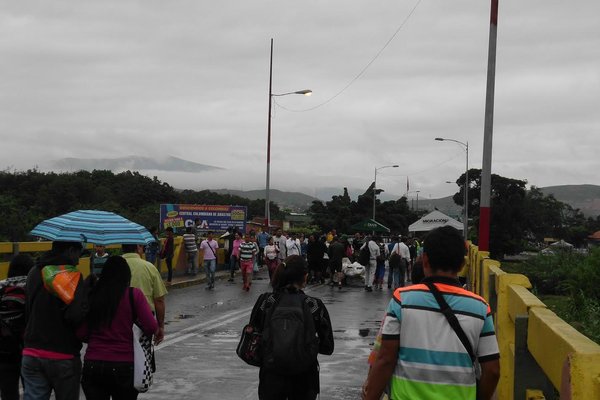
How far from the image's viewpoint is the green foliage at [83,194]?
6719 centimetres

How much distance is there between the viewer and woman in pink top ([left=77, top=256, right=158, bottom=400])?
534 cm

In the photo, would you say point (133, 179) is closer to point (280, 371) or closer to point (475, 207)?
point (475, 207)

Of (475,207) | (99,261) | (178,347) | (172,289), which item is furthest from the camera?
(475,207)

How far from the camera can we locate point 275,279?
5.58 metres

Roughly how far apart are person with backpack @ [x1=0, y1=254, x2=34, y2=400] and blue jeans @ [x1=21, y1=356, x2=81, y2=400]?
17.7 inches

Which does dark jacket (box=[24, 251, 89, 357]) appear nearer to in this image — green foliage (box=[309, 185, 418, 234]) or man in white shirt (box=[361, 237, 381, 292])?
man in white shirt (box=[361, 237, 381, 292])

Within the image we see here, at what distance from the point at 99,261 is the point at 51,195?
2502 inches

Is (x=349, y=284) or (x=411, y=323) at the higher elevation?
(x=411, y=323)

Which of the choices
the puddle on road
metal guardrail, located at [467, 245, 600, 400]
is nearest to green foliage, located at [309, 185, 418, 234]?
the puddle on road

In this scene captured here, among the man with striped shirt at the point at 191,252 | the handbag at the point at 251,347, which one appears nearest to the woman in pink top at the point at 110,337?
the handbag at the point at 251,347

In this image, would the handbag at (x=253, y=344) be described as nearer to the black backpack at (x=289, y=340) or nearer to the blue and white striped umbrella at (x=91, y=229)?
the black backpack at (x=289, y=340)

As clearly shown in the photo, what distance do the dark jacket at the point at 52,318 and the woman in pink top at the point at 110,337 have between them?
0.23 feet

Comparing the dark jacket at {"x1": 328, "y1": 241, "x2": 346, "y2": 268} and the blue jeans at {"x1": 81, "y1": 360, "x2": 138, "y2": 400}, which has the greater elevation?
the blue jeans at {"x1": 81, "y1": 360, "x2": 138, "y2": 400}

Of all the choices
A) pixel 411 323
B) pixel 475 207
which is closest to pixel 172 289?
pixel 411 323
